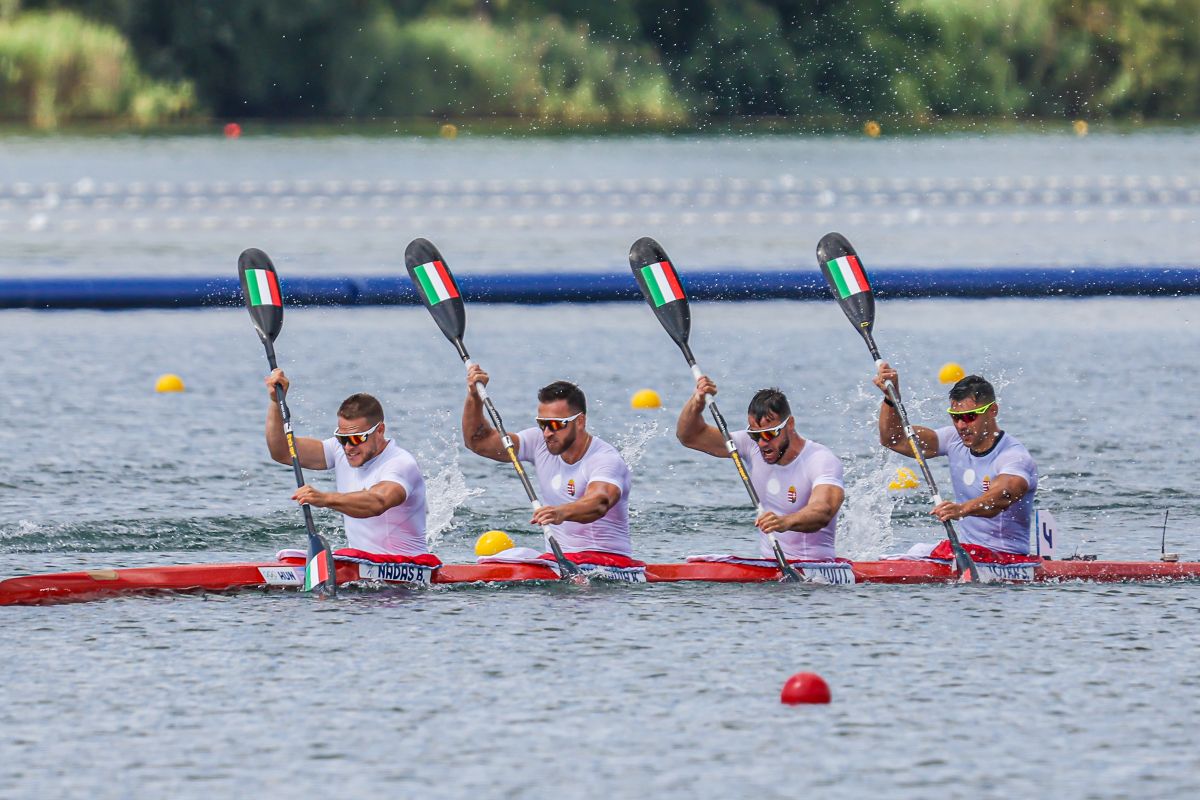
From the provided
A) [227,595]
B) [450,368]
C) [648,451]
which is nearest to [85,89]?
[450,368]

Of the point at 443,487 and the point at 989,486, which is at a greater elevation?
the point at 989,486

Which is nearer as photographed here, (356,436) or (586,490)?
(356,436)

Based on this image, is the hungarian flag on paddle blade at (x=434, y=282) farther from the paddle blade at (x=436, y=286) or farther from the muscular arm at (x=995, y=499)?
the muscular arm at (x=995, y=499)

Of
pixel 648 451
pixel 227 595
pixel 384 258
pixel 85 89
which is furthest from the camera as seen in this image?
pixel 85 89

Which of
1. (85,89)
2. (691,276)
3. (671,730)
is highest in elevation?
(85,89)

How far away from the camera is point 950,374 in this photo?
16.7 meters

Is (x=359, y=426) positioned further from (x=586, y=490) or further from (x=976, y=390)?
(x=976, y=390)

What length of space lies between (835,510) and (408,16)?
4420 centimetres

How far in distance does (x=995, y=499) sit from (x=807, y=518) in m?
0.86

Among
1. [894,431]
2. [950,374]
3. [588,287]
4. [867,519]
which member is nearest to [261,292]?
[894,431]

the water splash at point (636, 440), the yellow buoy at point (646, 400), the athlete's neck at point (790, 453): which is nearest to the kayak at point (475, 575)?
the athlete's neck at point (790, 453)

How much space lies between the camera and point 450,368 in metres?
17.4

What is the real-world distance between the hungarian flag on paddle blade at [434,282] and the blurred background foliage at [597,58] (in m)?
36.4

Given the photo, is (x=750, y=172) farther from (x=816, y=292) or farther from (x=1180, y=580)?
(x=1180, y=580)
